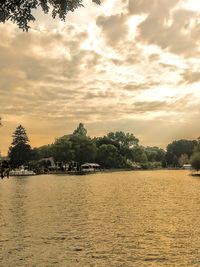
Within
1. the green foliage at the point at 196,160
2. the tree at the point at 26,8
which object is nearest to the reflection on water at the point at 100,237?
the tree at the point at 26,8

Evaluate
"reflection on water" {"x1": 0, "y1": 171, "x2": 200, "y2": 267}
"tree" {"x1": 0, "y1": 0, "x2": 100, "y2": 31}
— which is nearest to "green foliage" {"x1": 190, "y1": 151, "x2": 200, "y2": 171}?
"reflection on water" {"x1": 0, "y1": 171, "x2": 200, "y2": 267}

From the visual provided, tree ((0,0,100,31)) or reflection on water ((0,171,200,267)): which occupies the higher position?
tree ((0,0,100,31))

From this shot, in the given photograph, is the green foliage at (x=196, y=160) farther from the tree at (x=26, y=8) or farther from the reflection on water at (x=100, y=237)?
the tree at (x=26, y=8)

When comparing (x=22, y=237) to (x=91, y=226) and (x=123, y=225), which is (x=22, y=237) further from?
(x=123, y=225)

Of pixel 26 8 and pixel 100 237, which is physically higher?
pixel 26 8

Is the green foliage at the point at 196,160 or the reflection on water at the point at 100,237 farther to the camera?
the green foliage at the point at 196,160

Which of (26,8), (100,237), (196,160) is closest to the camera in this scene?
(26,8)

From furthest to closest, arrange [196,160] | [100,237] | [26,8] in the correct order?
[196,160] < [100,237] < [26,8]

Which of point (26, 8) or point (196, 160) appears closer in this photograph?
point (26, 8)

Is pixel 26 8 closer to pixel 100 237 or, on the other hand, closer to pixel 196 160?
pixel 100 237

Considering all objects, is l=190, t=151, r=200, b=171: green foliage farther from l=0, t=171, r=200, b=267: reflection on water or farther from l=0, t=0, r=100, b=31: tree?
l=0, t=0, r=100, b=31: tree

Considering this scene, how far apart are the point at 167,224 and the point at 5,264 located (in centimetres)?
1829

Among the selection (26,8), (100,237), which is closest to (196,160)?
(100,237)

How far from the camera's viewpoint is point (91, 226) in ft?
122
